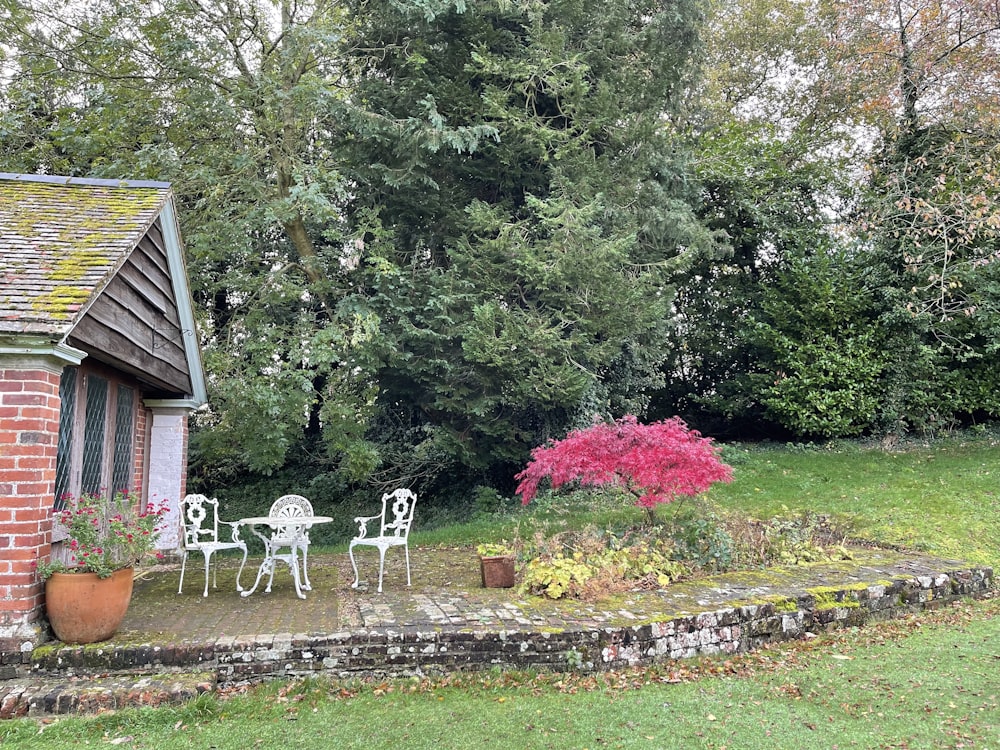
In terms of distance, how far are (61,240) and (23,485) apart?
7.52ft

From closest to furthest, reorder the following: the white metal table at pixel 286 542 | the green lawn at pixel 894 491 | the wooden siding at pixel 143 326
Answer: the wooden siding at pixel 143 326 → the white metal table at pixel 286 542 → the green lawn at pixel 894 491

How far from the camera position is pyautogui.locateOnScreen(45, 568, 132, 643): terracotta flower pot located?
5047 millimetres

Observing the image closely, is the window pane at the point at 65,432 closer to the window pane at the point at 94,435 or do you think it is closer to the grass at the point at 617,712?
the window pane at the point at 94,435

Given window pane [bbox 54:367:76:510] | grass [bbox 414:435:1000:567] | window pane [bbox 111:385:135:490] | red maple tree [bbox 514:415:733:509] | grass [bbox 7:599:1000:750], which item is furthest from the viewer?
grass [bbox 414:435:1000:567]

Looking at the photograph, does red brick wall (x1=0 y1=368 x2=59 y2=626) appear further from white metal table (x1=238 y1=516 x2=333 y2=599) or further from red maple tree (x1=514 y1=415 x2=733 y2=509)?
red maple tree (x1=514 y1=415 x2=733 y2=509)

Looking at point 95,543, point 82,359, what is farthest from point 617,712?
point 82,359

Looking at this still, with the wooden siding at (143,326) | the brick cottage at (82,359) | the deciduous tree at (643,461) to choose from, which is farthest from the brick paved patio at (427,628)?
the wooden siding at (143,326)

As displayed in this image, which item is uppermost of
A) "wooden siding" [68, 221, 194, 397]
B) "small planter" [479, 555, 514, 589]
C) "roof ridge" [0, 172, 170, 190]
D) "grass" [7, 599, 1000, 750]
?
"roof ridge" [0, 172, 170, 190]

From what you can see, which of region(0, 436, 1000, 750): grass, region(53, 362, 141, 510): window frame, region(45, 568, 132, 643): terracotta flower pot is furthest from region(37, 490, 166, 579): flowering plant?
region(0, 436, 1000, 750): grass

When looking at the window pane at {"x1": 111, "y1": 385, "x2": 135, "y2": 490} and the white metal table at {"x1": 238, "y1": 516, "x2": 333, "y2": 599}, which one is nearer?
the white metal table at {"x1": 238, "y1": 516, "x2": 333, "y2": 599}

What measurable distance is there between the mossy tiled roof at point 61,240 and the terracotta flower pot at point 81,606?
72.6 inches

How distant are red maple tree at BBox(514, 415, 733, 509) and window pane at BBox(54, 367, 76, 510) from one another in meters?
4.66

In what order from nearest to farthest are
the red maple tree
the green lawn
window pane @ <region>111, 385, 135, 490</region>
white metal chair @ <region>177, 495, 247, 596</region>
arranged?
white metal chair @ <region>177, 495, 247, 596</region> → the red maple tree → window pane @ <region>111, 385, 135, 490</region> → the green lawn

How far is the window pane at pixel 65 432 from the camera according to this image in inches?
242
